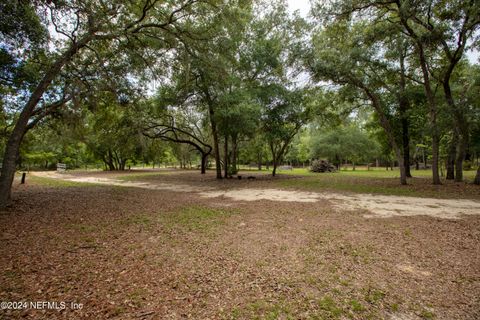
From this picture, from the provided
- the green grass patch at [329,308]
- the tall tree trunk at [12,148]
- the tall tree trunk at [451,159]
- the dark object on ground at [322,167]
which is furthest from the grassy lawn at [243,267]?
the dark object on ground at [322,167]

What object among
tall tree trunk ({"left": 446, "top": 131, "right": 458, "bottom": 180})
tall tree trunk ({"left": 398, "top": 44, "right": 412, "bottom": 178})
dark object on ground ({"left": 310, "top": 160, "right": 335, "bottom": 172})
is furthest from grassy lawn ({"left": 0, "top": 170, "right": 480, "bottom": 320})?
dark object on ground ({"left": 310, "top": 160, "right": 335, "bottom": 172})

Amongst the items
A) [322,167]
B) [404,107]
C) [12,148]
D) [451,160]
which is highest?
[404,107]

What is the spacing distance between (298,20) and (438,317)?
19516mm

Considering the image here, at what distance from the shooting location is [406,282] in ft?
9.77

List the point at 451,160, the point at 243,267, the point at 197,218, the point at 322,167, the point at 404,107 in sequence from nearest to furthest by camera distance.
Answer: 1. the point at 243,267
2. the point at 197,218
3. the point at 451,160
4. the point at 404,107
5. the point at 322,167

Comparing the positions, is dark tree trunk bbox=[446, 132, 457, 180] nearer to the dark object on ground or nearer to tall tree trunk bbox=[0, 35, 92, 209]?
the dark object on ground

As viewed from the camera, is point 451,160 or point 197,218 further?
point 451,160

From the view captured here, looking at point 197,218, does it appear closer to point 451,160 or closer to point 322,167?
point 451,160

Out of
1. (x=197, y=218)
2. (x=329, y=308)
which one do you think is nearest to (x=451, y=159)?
(x=197, y=218)

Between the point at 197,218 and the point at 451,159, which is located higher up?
the point at 451,159

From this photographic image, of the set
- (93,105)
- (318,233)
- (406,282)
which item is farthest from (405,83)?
(93,105)

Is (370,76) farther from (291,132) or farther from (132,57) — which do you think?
(132,57)

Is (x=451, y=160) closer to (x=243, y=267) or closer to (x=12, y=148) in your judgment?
(x=243, y=267)

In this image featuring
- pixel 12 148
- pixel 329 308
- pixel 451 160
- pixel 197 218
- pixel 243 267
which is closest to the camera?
pixel 329 308
